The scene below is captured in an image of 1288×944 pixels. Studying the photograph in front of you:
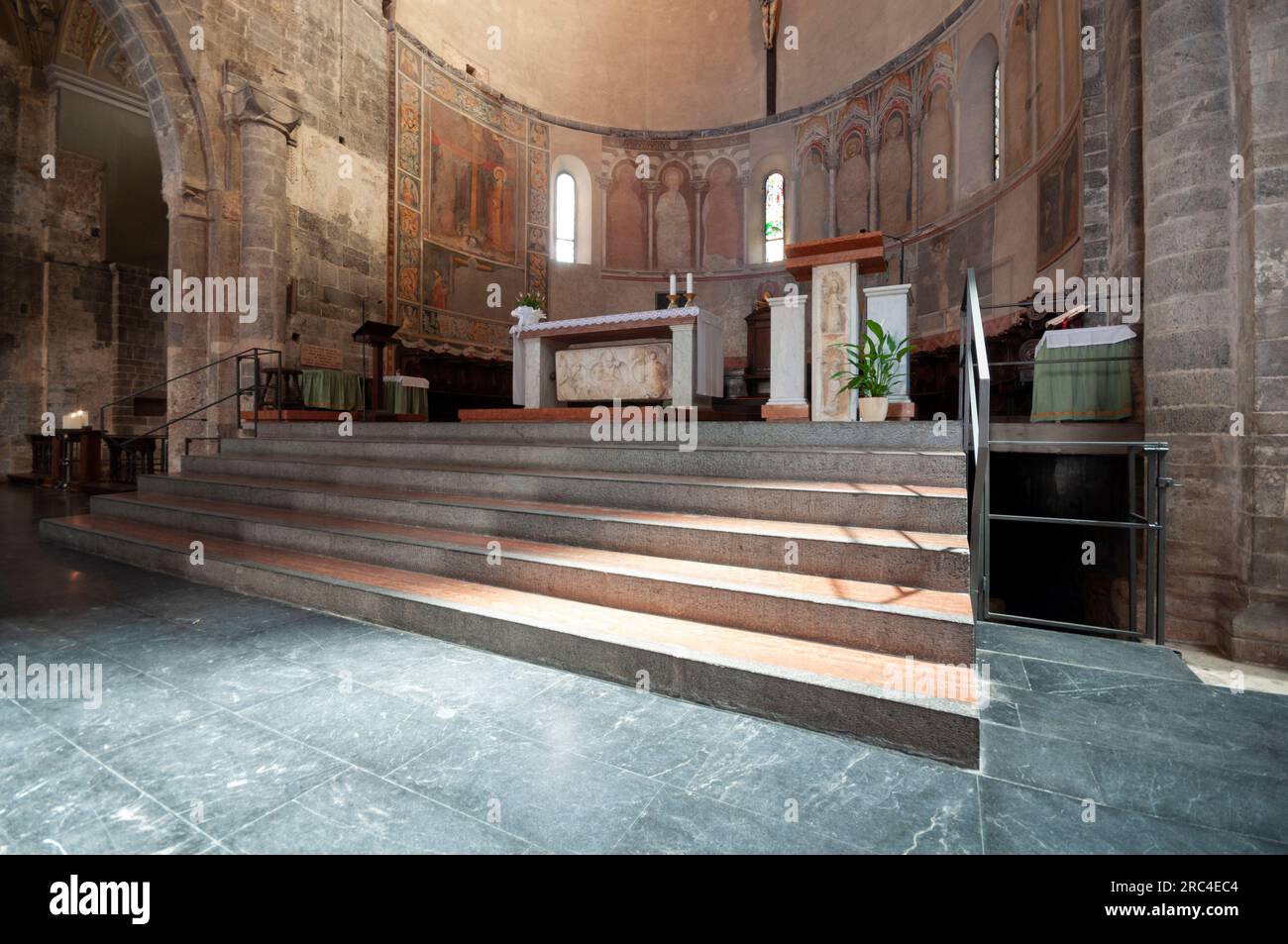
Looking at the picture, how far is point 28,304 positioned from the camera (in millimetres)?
13094

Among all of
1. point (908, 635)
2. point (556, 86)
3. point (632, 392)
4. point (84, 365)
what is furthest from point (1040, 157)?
point (84, 365)

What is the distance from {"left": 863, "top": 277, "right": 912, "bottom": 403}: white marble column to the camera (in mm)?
5844

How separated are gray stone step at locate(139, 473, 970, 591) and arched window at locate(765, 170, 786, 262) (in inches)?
502

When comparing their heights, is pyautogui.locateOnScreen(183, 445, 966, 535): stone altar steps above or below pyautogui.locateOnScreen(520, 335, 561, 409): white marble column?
below

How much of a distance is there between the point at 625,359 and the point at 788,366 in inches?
91.3

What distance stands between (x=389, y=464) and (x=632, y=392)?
2.88 metres

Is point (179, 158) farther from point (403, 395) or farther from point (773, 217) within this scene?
point (773, 217)

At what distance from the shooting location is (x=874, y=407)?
5305 millimetres

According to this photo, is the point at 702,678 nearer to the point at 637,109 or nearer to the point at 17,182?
the point at 637,109

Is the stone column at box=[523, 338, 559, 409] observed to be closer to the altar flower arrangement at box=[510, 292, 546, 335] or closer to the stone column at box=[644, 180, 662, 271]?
the altar flower arrangement at box=[510, 292, 546, 335]
